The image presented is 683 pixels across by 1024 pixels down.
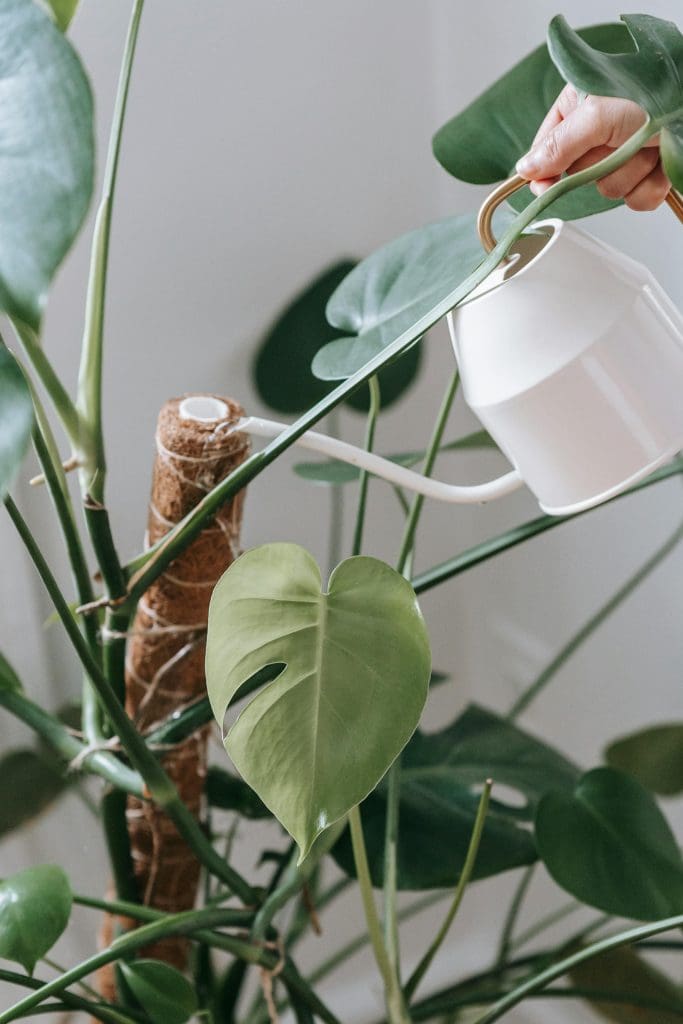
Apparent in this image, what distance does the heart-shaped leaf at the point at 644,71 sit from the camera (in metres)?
0.46

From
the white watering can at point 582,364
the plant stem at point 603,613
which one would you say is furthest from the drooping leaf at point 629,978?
the white watering can at point 582,364

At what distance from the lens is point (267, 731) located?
1.69ft

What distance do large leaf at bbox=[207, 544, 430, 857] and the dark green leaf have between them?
59 centimetres

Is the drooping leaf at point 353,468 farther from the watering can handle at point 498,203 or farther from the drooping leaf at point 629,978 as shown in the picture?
the drooping leaf at point 629,978

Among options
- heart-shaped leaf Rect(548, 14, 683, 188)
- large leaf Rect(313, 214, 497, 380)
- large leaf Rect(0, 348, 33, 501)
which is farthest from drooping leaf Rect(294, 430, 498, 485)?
large leaf Rect(0, 348, 33, 501)

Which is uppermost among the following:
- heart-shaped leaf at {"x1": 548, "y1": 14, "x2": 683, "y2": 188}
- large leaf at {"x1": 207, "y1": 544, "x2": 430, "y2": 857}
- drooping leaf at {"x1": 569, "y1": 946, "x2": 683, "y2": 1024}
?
heart-shaped leaf at {"x1": 548, "y1": 14, "x2": 683, "y2": 188}

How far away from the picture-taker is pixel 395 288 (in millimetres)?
785

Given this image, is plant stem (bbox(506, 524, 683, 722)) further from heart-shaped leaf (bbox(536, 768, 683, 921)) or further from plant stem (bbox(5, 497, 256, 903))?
plant stem (bbox(5, 497, 256, 903))

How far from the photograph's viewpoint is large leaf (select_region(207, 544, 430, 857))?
1.68 ft

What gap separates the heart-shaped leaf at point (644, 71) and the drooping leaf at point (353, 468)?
1.26 ft

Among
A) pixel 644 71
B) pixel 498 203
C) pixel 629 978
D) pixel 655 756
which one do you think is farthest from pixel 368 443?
pixel 629 978

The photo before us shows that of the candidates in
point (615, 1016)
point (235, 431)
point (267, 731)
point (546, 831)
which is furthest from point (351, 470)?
point (615, 1016)

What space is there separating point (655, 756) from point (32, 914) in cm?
72

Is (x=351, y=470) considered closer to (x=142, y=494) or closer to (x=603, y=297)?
(x=142, y=494)
